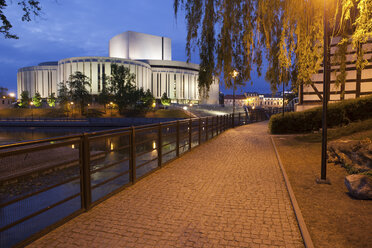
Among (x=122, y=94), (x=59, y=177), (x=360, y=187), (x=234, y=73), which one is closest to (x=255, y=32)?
(x=234, y=73)

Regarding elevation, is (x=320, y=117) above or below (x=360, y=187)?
above

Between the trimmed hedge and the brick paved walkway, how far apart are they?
32.3 feet

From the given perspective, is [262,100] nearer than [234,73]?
No

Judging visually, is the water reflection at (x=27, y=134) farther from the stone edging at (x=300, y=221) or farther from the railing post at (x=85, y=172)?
the stone edging at (x=300, y=221)

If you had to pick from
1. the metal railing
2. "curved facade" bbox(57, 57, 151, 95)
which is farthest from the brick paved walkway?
"curved facade" bbox(57, 57, 151, 95)

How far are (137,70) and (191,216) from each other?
303 ft

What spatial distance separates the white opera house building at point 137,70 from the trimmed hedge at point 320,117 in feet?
257

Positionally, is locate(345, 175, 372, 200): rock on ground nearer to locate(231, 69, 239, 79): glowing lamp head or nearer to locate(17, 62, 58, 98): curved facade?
locate(231, 69, 239, 79): glowing lamp head

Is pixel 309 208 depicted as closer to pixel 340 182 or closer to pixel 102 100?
pixel 340 182

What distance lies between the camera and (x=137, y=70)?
92.1 m

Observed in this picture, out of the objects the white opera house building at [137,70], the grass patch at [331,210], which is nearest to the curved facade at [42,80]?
the white opera house building at [137,70]

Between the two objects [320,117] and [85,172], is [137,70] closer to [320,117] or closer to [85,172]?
[320,117]

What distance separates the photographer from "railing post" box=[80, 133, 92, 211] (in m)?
4.12

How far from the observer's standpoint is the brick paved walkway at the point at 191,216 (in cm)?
332
